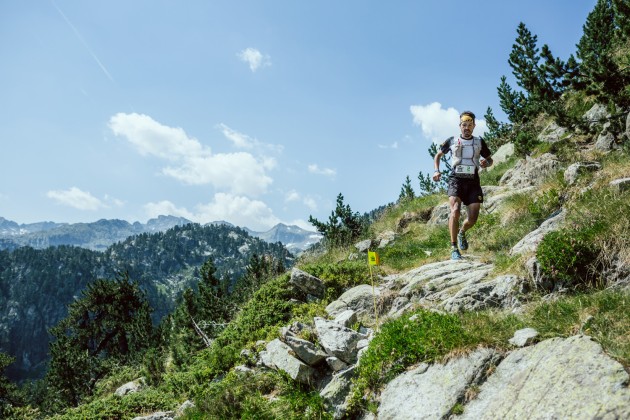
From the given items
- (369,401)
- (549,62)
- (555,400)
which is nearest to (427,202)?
(549,62)

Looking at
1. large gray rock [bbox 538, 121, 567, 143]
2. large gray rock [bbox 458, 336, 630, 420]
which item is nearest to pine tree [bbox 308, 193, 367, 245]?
large gray rock [bbox 538, 121, 567, 143]

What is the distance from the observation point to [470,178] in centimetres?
879

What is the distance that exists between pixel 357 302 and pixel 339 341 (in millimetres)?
2848

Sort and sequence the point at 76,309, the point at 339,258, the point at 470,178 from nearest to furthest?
the point at 470,178 < the point at 339,258 < the point at 76,309

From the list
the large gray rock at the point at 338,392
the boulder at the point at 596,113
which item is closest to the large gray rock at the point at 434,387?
the large gray rock at the point at 338,392

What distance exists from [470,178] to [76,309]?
56.0m

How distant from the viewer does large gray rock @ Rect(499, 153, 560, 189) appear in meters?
14.8

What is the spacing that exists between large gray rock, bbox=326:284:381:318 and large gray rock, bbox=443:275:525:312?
2.75 metres

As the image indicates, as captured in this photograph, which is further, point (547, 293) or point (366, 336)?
point (366, 336)

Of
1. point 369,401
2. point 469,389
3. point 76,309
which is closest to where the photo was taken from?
point 469,389

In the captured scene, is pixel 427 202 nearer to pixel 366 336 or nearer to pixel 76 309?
pixel 366 336

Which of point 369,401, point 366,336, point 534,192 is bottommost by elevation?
point 369,401

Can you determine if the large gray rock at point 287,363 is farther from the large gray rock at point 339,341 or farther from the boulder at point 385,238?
the boulder at point 385,238

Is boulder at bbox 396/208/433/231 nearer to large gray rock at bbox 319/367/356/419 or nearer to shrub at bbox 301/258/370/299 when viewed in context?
shrub at bbox 301/258/370/299
